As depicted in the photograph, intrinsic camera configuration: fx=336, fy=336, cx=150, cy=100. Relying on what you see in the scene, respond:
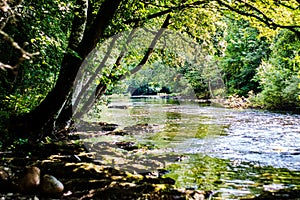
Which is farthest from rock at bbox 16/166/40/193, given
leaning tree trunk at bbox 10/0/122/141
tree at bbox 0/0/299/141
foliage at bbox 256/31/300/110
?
foliage at bbox 256/31/300/110

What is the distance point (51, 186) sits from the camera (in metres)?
5.55

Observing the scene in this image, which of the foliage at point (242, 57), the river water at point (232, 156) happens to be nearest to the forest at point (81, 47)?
the river water at point (232, 156)

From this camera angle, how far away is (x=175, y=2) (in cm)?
1027

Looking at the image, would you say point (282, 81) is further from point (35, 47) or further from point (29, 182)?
point (29, 182)

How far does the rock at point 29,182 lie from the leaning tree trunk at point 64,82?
89.7 inches

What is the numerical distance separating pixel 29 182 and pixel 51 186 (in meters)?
0.37

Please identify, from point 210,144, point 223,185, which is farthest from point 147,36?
point 223,185

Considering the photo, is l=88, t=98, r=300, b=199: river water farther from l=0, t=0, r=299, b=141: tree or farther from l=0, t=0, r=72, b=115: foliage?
l=0, t=0, r=72, b=115: foliage

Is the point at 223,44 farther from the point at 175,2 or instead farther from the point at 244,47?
the point at 244,47

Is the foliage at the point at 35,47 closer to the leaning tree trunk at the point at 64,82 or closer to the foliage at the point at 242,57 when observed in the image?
the leaning tree trunk at the point at 64,82

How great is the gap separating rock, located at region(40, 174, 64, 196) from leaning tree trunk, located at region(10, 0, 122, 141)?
2404 millimetres

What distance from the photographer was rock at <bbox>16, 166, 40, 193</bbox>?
547 centimetres

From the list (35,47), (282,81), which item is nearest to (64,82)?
(35,47)

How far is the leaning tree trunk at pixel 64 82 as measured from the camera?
22.5 feet
